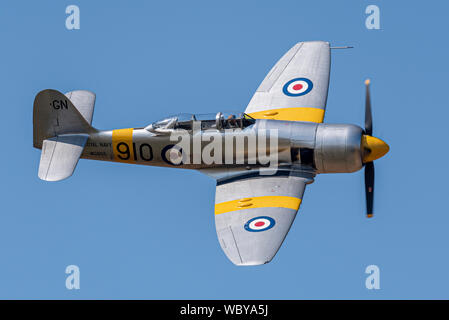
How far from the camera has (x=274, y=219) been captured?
70.9 ft

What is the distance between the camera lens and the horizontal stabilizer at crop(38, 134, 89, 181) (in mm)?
22703

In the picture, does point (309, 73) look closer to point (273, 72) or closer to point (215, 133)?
point (273, 72)

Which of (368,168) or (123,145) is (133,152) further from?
(368,168)

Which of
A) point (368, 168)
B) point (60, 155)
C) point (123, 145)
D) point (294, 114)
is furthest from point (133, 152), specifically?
point (368, 168)

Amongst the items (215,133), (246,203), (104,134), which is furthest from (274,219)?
(104,134)

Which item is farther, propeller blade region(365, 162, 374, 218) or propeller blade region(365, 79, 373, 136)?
propeller blade region(365, 79, 373, 136)

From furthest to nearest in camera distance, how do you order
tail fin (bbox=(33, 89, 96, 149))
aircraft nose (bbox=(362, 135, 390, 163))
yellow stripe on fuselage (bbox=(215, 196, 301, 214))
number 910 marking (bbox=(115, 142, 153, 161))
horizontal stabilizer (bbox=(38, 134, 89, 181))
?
1. tail fin (bbox=(33, 89, 96, 149))
2. number 910 marking (bbox=(115, 142, 153, 161))
3. horizontal stabilizer (bbox=(38, 134, 89, 181))
4. aircraft nose (bbox=(362, 135, 390, 163))
5. yellow stripe on fuselage (bbox=(215, 196, 301, 214))

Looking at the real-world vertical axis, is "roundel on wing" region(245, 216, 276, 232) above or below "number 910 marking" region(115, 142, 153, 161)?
below

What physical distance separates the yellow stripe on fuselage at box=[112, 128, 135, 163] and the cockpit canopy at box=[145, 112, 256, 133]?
0.49m

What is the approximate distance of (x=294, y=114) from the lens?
24.1 metres

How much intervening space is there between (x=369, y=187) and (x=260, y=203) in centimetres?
238

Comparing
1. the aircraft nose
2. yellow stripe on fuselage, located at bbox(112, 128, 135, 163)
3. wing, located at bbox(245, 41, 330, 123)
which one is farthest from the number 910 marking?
the aircraft nose

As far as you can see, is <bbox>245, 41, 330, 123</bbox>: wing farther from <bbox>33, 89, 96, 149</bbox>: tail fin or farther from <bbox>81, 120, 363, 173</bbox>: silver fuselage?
<bbox>33, 89, 96, 149</bbox>: tail fin

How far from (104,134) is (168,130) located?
1.60 metres
